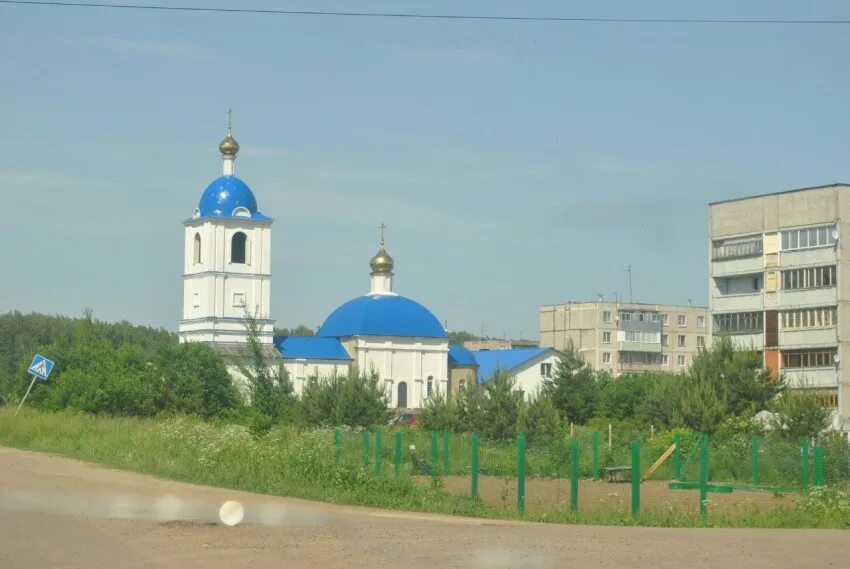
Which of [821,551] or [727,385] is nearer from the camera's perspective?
[821,551]

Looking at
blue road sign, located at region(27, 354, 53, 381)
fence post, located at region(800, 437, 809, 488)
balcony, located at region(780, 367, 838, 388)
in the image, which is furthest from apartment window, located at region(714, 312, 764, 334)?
fence post, located at region(800, 437, 809, 488)

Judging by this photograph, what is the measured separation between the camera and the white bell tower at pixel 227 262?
71812 mm

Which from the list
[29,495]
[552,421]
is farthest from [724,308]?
[29,495]

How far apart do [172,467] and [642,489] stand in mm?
9747

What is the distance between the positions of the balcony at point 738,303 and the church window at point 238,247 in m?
27.8

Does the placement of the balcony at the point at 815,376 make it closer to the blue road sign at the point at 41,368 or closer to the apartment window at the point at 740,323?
the apartment window at the point at 740,323

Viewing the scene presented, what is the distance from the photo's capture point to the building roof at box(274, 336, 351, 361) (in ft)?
247

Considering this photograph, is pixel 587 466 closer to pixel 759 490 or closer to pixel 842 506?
pixel 759 490

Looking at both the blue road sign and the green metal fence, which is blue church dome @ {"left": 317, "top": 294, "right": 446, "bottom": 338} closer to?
the blue road sign

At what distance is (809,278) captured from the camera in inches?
2082

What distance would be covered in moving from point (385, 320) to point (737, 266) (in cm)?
2715

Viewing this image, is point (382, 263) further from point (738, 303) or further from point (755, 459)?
point (755, 459)

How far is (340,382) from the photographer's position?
50.9 metres

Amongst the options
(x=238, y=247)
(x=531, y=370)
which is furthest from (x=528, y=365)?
(x=238, y=247)
